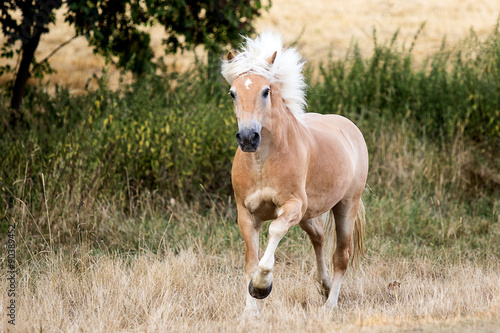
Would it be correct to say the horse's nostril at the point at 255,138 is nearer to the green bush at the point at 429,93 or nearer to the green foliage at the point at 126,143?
the green foliage at the point at 126,143

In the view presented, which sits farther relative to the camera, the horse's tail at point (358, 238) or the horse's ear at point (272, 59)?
the horse's tail at point (358, 238)

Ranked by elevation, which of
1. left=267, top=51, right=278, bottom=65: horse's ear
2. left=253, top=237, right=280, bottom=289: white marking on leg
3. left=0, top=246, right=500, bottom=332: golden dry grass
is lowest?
left=0, top=246, right=500, bottom=332: golden dry grass

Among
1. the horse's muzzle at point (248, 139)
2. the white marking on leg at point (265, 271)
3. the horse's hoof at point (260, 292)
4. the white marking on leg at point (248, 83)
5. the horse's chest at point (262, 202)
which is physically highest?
the white marking on leg at point (248, 83)

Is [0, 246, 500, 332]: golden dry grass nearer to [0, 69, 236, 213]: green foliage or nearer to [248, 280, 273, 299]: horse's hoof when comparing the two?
[248, 280, 273, 299]: horse's hoof

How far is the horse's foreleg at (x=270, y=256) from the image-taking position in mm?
3912

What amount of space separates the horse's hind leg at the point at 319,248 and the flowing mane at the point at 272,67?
114 cm

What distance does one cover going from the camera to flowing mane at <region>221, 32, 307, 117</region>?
14.0ft

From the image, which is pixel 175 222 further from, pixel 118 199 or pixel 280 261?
pixel 280 261

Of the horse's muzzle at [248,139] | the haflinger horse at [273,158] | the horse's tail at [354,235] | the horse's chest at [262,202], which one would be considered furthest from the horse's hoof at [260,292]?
the horse's tail at [354,235]

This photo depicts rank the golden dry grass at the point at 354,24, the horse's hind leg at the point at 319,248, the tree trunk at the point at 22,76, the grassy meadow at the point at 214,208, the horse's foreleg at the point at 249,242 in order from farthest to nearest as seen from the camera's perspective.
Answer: the golden dry grass at the point at 354,24
the tree trunk at the point at 22,76
the horse's hind leg at the point at 319,248
the grassy meadow at the point at 214,208
the horse's foreleg at the point at 249,242

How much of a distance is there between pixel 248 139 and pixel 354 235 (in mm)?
2262

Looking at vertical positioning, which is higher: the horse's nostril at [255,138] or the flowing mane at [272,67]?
the flowing mane at [272,67]

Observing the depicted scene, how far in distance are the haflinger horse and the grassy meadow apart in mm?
502

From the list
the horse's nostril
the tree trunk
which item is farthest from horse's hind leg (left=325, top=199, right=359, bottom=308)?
the tree trunk
